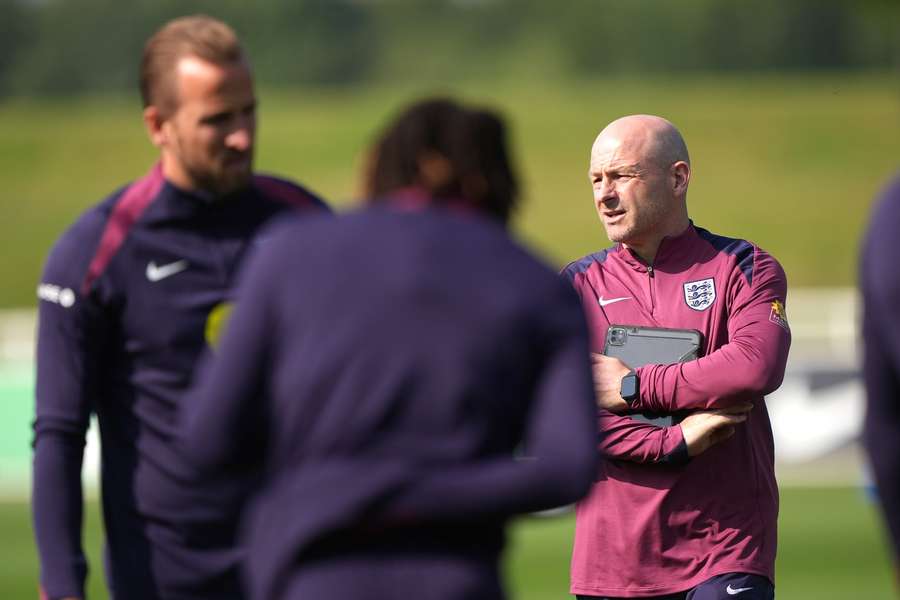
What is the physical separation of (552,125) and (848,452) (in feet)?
116

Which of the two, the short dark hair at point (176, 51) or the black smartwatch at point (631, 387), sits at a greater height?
the short dark hair at point (176, 51)

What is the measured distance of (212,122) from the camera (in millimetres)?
3498

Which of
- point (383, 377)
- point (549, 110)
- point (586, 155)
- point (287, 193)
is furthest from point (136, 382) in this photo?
point (549, 110)

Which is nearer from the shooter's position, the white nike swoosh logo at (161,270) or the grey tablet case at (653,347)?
the white nike swoosh logo at (161,270)

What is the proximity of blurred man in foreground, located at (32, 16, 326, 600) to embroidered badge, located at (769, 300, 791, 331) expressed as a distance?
1.89 metres

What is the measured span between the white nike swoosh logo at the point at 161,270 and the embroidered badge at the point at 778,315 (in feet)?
6.72

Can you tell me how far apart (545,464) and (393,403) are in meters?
0.33

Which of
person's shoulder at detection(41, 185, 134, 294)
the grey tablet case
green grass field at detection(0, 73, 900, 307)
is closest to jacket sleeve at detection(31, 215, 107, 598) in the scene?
person's shoulder at detection(41, 185, 134, 294)

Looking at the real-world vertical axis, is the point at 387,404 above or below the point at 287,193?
below

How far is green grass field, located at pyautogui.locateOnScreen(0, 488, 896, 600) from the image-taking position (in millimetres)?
10305

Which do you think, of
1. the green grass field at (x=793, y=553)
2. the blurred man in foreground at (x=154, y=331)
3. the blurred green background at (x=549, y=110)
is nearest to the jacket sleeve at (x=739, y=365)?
the blurred man in foreground at (x=154, y=331)

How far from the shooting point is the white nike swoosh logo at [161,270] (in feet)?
11.7

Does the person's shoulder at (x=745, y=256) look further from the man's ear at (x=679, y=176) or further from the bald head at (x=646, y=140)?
the bald head at (x=646, y=140)

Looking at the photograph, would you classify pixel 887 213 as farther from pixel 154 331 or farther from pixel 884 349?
pixel 154 331
